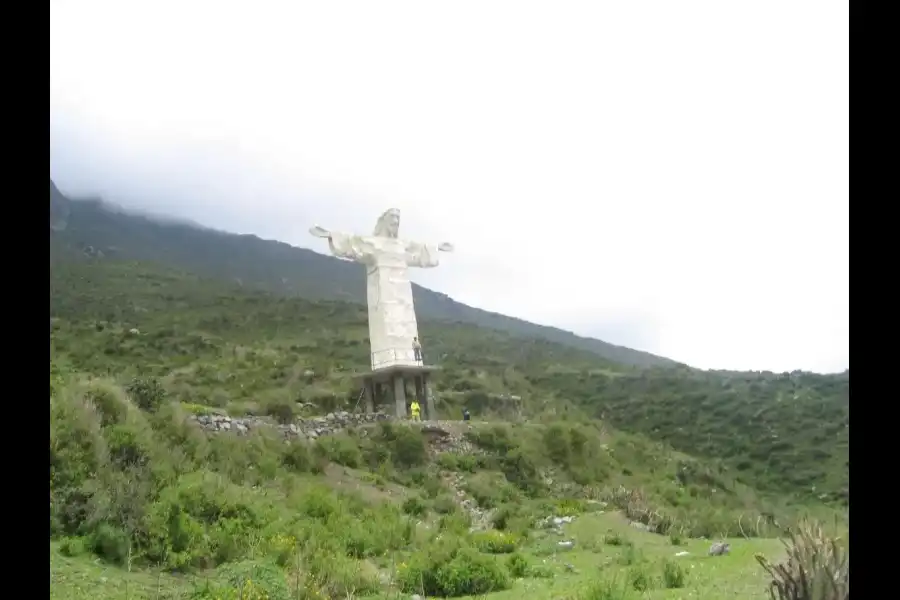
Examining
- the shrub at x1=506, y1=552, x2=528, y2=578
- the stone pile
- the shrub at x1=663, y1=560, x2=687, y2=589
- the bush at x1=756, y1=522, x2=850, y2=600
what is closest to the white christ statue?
the stone pile

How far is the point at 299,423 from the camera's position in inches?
544

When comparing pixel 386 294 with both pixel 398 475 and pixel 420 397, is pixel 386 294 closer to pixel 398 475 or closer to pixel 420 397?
pixel 420 397

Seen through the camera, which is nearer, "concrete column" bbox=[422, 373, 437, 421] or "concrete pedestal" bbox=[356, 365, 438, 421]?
"concrete pedestal" bbox=[356, 365, 438, 421]

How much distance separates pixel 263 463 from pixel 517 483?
4026 mm

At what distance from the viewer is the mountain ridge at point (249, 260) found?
127 feet

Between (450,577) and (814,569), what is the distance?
272 cm

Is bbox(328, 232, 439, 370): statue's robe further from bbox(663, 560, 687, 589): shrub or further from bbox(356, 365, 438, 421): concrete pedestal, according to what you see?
bbox(663, 560, 687, 589): shrub

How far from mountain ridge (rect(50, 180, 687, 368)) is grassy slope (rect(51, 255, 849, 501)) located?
5152mm

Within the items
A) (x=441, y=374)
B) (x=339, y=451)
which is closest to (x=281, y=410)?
(x=339, y=451)

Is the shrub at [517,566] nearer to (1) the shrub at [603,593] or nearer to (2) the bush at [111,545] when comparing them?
(1) the shrub at [603,593]

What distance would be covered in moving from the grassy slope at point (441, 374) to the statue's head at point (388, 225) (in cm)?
353

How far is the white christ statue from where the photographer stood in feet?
53.8

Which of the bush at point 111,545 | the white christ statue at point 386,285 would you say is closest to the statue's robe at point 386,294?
the white christ statue at point 386,285
